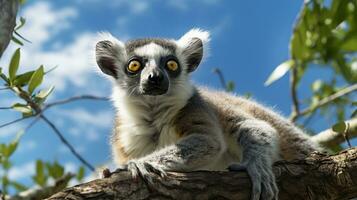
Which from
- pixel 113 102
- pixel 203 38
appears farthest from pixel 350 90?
pixel 113 102

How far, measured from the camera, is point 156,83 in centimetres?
518

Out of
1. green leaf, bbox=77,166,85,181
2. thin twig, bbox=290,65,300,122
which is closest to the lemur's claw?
thin twig, bbox=290,65,300,122

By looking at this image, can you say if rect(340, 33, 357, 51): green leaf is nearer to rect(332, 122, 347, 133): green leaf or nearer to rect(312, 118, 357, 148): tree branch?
rect(312, 118, 357, 148): tree branch

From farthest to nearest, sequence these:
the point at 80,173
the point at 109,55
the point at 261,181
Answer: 1. the point at 80,173
2. the point at 109,55
3. the point at 261,181

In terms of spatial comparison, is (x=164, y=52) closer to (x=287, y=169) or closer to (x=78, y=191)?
(x=287, y=169)

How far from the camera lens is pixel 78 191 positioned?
3631 mm

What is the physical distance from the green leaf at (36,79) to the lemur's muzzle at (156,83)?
1039 mm

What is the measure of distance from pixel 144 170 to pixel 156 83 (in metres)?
1.32

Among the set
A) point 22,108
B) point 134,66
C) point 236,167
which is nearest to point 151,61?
point 134,66

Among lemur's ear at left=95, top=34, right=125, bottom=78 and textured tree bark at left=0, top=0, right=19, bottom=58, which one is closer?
textured tree bark at left=0, top=0, right=19, bottom=58

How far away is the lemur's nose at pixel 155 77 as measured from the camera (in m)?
5.14

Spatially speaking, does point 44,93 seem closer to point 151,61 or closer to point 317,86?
point 151,61

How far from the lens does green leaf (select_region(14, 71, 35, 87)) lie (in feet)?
15.2

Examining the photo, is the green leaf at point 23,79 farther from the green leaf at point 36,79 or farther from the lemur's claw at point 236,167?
the lemur's claw at point 236,167
